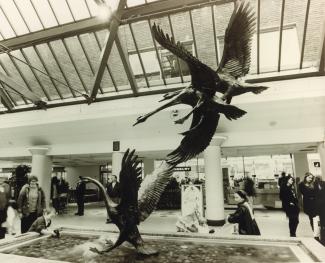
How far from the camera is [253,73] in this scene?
24.8 feet

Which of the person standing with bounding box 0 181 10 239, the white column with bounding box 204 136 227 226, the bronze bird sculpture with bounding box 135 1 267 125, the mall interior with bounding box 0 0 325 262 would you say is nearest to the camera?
the bronze bird sculpture with bounding box 135 1 267 125

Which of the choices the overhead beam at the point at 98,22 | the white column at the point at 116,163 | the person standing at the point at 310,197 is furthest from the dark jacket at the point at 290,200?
the white column at the point at 116,163

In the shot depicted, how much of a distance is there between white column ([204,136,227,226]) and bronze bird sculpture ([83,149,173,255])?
19.8 ft

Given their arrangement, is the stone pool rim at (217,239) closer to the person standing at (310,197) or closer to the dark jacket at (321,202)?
the dark jacket at (321,202)

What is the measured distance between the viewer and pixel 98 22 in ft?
23.8

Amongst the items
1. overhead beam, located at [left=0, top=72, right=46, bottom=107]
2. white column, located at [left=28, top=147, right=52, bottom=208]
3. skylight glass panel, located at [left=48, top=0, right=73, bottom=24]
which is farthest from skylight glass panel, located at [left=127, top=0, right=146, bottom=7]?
white column, located at [left=28, top=147, right=52, bottom=208]

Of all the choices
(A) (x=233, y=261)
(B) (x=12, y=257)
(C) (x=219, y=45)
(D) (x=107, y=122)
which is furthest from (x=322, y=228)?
(D) (x=107, y=122)

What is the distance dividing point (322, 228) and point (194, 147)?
10.7ft

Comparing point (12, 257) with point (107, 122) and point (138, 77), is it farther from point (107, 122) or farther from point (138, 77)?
point (138, 77)

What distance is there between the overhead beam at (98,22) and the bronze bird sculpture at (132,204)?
5.18m

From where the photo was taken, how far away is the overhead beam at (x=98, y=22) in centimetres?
670

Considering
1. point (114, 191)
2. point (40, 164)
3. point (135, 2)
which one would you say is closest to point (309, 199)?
point (114, 191)

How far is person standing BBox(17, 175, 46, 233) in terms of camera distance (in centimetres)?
496

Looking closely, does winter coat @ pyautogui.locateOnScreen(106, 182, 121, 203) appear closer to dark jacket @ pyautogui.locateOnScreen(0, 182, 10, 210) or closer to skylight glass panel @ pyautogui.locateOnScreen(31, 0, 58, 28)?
dark jacket @ pyautogui.locateOnScreen(0, 182, 10, 210)
